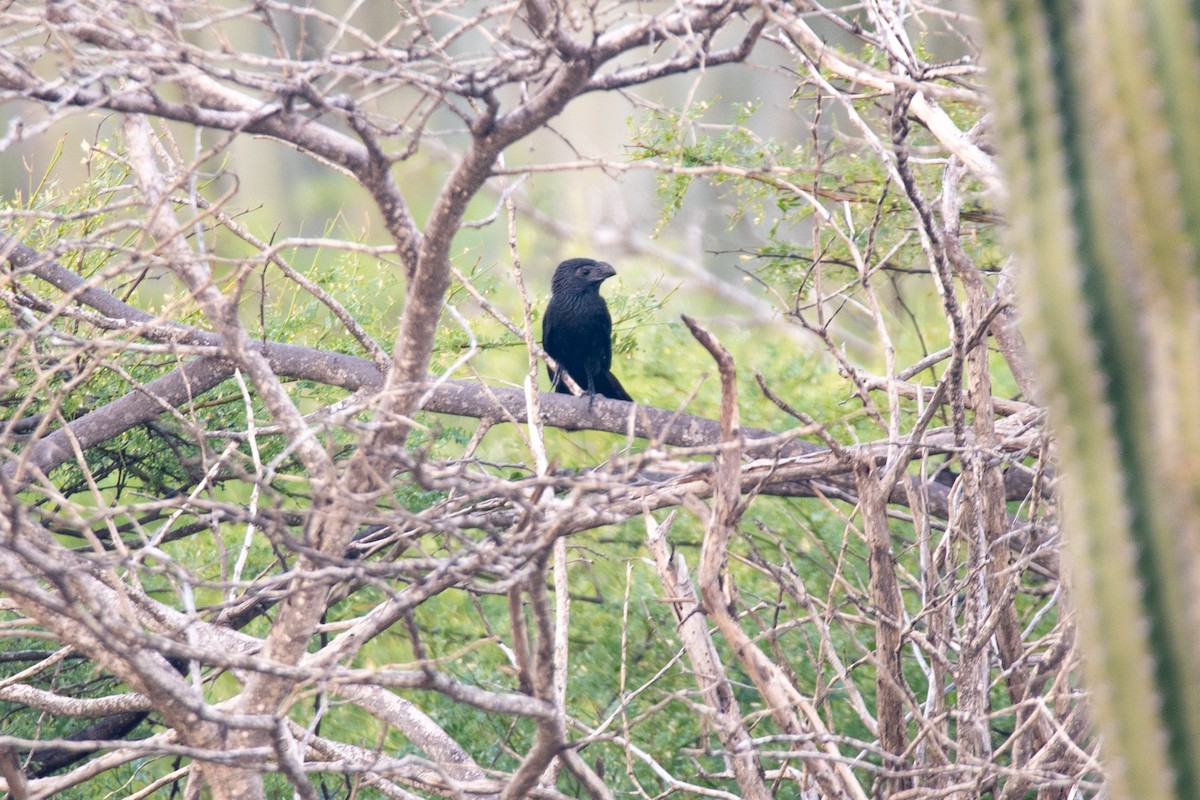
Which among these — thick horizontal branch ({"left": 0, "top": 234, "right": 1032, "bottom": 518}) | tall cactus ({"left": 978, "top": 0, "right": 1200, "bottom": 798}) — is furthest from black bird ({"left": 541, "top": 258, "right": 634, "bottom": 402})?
tall cactus ({"left": 978, "top": 0, "right": 1200, "bottom": 798})

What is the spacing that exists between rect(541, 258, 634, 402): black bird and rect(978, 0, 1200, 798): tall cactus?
5418 millimetres

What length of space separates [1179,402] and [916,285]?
9392 mm

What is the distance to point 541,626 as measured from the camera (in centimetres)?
227

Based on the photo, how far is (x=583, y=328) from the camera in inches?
271

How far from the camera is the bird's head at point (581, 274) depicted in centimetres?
703

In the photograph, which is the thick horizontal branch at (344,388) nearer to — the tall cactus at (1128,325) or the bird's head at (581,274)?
the bird's head at (581,274)

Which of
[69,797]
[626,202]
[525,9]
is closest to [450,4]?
[525,9]

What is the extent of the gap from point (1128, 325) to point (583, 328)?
5676mm

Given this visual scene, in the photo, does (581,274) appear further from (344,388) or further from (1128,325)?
(1128,325)

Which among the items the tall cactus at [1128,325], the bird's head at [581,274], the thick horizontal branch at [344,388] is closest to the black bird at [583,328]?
the bird's head at [581,274]

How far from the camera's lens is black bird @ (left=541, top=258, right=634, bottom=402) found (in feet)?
22.5

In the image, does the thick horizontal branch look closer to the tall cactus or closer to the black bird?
the black bird

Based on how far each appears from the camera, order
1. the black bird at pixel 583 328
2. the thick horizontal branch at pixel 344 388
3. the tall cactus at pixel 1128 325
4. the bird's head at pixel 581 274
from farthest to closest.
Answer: the bird's head at pixel 581 274, the black bird at pixel 583 328, the thick horizontal branch at pixel 344 388, the tall cactus at pixel 1128 325

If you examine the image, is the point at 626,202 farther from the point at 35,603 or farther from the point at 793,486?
the point at 35,603
